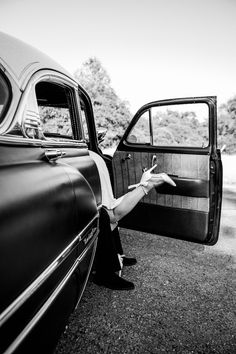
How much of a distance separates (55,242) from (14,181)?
1.12 ft

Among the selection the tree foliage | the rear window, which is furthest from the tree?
the rear window

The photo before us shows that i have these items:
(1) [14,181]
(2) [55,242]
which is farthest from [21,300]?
(1) [14,181]

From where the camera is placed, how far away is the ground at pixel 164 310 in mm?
1778

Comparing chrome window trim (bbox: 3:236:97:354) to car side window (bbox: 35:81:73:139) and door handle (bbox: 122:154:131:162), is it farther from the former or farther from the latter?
door handle (bbox: 122:154:131:162)

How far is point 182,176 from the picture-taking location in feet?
8.61

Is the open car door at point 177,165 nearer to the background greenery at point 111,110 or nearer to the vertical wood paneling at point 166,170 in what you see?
the vertical wood paneling at point 166,170

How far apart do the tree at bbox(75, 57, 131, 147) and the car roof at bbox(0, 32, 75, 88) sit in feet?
50.3

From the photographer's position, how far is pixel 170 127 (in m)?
3.11

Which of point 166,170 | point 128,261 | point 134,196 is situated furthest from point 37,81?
point 128,261

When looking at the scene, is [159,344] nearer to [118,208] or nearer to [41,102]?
[118,208]

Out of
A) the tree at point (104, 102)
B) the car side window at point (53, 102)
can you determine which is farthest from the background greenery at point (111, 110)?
the car side window at point (53, 102)

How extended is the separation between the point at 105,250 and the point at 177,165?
3.71ft

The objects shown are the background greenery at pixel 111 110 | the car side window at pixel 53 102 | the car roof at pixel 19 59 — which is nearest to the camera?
the car roof at pixel 19 59

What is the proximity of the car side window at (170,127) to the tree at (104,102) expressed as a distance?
13.9 m
